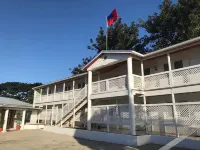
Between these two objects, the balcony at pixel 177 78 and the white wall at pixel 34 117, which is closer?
the balcony at pixel 177 78

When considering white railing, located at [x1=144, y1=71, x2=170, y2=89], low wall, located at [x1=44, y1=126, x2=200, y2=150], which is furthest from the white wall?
white railing, located at [x1=144, y1=71, x2=170, y2=89]

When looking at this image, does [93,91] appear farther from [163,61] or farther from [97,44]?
[97,44]

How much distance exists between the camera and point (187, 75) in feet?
35.6

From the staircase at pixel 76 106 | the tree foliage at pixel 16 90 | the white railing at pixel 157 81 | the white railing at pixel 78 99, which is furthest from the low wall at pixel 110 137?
the tree foliage at pixel 16 90

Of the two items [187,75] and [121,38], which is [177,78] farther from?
[121,38]

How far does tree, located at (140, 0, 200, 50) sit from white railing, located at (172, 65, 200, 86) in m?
12.3

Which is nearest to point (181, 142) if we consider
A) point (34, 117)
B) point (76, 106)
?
point (76, 106)

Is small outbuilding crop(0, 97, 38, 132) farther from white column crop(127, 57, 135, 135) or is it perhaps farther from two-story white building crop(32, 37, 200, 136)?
white column crop(127, 57, 135, 135)

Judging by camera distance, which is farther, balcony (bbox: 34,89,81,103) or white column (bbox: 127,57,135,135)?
balcony (bbox: 34,89,81,103)

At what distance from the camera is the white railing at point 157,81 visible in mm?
11883

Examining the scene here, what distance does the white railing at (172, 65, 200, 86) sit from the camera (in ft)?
34.3

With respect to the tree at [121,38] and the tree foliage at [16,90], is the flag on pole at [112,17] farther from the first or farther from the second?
the tree foliage at [16,90]

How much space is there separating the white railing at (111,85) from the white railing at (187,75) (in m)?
3.44

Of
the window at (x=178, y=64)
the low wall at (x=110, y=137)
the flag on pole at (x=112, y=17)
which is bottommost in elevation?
the low wall at (x=110, y=137)
